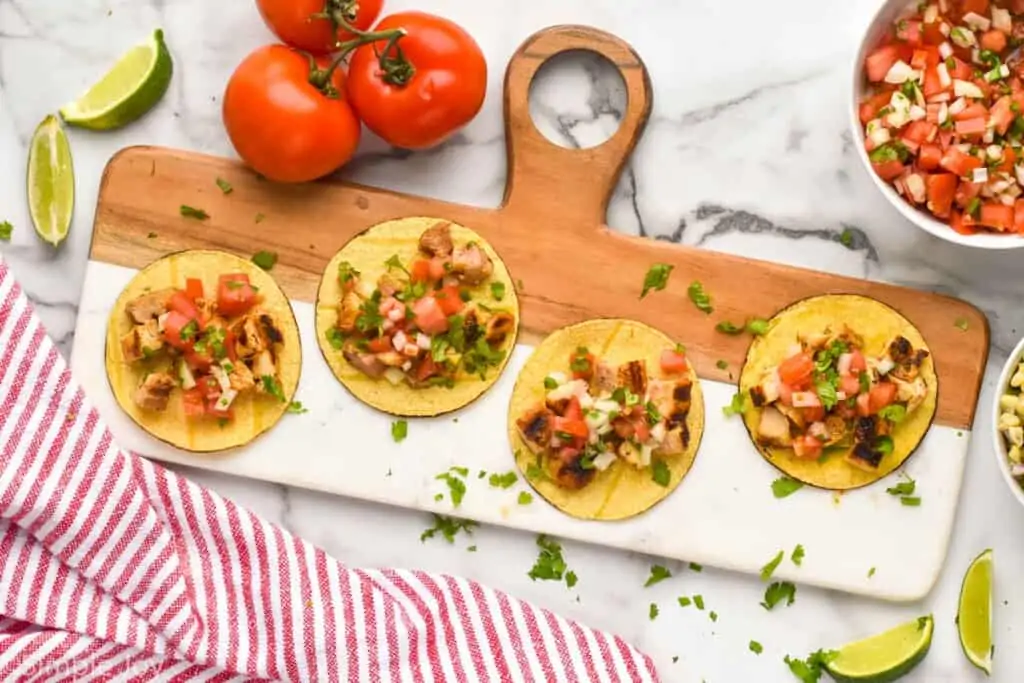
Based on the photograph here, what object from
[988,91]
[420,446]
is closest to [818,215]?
[988,91]

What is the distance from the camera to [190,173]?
3.21m

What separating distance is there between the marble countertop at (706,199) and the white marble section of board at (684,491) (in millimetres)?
82

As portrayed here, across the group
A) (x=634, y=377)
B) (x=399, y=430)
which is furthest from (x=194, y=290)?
(x=634, y=377)

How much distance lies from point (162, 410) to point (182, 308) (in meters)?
0.25

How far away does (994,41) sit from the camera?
3012 mm

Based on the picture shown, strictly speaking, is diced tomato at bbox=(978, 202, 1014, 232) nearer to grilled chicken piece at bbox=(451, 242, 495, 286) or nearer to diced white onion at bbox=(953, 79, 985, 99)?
diced white onion at bbox=(953, 79, 985, 99)

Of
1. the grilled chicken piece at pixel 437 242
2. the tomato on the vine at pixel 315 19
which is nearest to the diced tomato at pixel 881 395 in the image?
the grilled chicken piece at pixel 437 242

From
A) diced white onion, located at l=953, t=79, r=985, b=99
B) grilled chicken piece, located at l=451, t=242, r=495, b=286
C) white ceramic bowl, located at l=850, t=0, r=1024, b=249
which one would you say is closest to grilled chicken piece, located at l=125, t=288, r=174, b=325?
grilled chicken piece, located at l=451, t=242, r=495, b=286

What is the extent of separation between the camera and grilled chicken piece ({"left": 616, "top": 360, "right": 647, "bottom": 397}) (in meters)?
3.13

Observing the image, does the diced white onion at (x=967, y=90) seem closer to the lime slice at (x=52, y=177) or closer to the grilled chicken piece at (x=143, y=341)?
the grilled chicken piece at (x=143, y=341)

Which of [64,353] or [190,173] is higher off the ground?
[190,173]

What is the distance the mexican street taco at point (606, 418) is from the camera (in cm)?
311

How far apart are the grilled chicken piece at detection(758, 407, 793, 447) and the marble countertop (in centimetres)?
36

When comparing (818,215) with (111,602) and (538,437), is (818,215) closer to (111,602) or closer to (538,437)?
(538,437)
